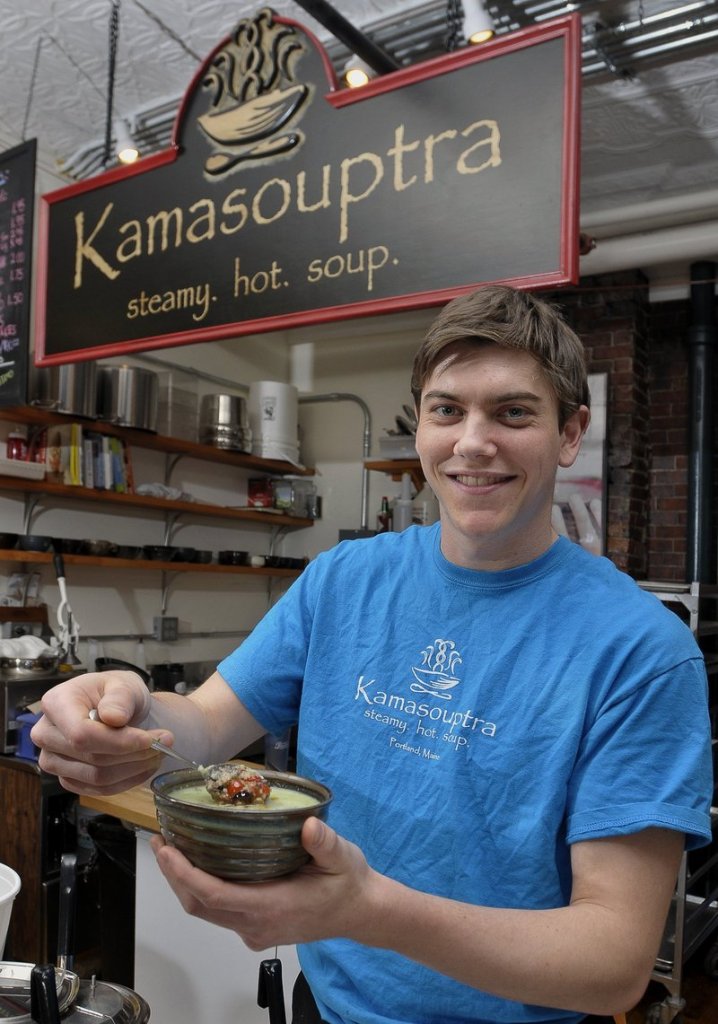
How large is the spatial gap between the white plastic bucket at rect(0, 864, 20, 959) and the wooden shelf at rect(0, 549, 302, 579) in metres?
2.36

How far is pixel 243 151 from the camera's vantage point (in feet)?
A: 8.44

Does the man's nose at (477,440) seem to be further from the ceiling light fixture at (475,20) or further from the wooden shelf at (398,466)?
the wooden shelf at (398,466)

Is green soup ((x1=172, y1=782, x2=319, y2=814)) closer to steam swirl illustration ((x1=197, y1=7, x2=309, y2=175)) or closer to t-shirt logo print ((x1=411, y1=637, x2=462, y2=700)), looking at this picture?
t-shirt logo print ((x1=411, y1=637, x2=462, y2=700))

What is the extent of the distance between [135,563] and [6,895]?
2.96 metres

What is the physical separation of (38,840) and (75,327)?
1.88 meters

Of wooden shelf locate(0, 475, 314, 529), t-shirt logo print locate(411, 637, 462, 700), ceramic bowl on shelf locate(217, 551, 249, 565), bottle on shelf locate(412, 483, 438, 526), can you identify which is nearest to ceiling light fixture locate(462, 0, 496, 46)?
t-shirt logo print locate(411, 637, 462, 700)

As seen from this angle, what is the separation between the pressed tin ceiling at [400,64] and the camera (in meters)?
3.07

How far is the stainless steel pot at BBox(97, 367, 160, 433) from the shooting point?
173 inches

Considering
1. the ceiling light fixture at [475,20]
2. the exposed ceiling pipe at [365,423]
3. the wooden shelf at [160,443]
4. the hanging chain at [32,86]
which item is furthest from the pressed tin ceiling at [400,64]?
the exposed ceiling pipe at [365,423]

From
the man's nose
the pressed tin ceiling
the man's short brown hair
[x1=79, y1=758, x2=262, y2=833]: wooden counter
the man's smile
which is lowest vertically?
[x1=79, y1=758, x2=262, y2=833]: wooden counter

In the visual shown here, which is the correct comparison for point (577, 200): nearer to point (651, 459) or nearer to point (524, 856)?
point (524, 856)

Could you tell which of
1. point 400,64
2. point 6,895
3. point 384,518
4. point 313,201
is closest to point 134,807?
point 6,895

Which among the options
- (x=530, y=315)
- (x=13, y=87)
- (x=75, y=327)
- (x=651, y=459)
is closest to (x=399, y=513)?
(x=651, y=459)

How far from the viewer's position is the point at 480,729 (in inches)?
42.2
